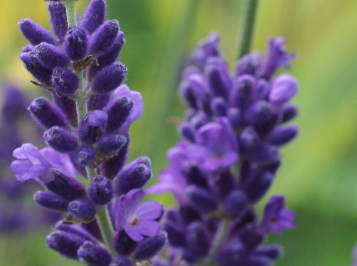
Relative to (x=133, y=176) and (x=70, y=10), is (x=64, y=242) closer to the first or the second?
(x=133, y=176)

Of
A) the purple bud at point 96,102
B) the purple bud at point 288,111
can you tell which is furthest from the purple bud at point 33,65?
the purple bud at point 288,111

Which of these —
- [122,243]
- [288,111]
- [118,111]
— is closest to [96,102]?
[118,111]

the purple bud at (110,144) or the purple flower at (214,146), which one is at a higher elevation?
the purple flower at (214,146)

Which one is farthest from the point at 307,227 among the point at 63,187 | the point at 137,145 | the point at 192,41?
the point at 63,187

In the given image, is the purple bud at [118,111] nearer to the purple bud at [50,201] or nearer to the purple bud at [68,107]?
the purple bud at [68,107]

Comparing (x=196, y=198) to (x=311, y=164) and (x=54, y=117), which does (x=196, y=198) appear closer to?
(x=54, y=117)

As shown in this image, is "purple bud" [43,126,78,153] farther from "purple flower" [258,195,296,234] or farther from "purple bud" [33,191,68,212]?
"purple flower" [258,195,296,234]

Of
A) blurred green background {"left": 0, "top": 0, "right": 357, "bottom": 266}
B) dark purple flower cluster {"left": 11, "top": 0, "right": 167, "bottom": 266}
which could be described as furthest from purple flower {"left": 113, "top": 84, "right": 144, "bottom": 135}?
blurred green background {"left": 0, "top": 0, "right": 357, "bottom": 266}
